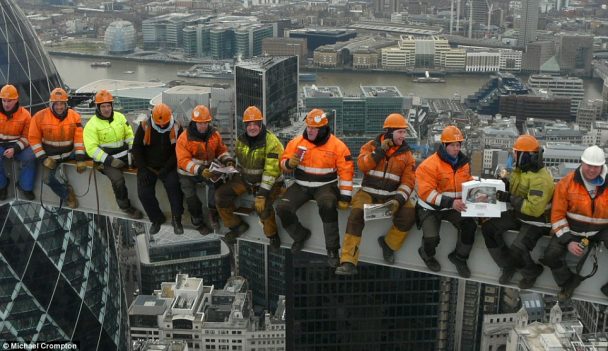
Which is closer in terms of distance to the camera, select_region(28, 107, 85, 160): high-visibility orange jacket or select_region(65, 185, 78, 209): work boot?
select_region(28, 107, 85, 160): high-visibility orange jacket

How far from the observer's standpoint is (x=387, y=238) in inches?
121

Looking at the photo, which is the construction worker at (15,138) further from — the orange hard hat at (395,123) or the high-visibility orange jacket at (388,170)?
the orange hard hat at (395,123)

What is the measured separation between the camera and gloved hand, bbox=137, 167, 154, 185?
336 centimetres

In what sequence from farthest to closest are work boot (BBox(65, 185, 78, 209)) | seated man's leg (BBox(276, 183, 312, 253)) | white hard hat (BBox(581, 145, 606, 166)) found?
work boot (BBox(65, 185, 78, 209)) → seated man's leg (BBox(276, 183, 312, 253)) → white hard hat (BBox(581, 145, 606, 166))

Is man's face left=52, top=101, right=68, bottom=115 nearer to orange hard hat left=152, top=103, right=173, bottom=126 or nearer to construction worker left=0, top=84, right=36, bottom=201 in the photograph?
construction worker left=0, top=84, right=36, bottom=201

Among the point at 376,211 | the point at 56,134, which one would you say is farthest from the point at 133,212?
the point at 376,211

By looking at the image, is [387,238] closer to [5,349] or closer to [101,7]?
[5,349]

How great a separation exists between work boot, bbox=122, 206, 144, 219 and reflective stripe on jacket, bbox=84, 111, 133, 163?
228 millimetres

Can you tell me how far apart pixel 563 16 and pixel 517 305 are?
34.4m

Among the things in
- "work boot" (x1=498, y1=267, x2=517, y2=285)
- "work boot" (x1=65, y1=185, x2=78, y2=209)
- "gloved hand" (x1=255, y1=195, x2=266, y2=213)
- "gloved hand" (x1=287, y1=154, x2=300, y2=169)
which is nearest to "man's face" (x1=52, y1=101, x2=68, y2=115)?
"work boot" (x1=65, y1=185, x2=78, y2=209)

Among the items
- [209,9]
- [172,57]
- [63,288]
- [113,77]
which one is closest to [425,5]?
[209,9]

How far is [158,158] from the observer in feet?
11.0

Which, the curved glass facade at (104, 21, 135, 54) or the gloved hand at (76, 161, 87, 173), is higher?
the gloved hand at (76, 161, 87, 173)

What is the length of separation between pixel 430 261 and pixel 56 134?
180 cm
